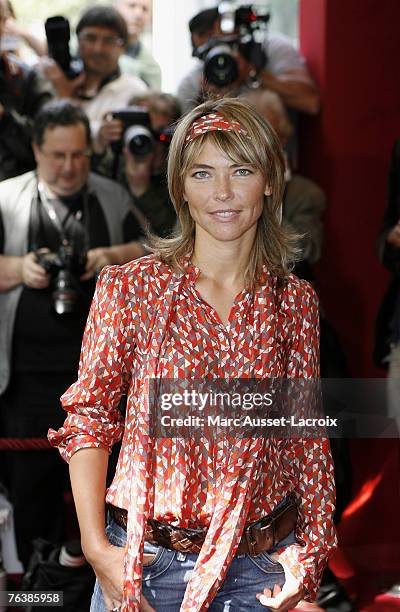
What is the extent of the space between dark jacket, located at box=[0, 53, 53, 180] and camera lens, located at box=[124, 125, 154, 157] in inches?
14.2

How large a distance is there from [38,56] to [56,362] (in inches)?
52.6

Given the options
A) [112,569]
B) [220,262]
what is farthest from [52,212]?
[112,569]

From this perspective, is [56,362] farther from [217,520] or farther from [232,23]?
[217,520]

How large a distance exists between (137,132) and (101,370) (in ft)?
7.98

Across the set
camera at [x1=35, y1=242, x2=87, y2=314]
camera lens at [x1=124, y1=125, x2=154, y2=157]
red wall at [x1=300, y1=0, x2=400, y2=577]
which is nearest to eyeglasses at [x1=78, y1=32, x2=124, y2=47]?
camera lens at [x1=124, y1=125, x2=154, y2=157]

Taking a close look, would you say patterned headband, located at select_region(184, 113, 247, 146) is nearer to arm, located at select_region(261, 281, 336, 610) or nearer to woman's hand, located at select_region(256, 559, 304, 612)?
arm, located at select_region(261, 281, 336, 610)

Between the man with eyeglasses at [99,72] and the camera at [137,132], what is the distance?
3.0 inches

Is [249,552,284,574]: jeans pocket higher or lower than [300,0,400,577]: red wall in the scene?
lower

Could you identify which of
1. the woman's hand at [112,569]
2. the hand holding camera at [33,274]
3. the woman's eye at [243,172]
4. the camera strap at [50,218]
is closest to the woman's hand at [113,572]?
the woman's hand at [112,569]

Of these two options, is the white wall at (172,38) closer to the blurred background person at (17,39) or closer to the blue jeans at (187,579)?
the blurred background person at (17,39)

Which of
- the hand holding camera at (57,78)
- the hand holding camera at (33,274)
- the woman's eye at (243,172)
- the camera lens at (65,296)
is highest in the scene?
the hand holding camera at (57,78)

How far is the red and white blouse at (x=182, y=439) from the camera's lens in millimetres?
1684

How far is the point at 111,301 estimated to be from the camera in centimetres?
172

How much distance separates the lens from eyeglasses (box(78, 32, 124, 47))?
13.8ft
